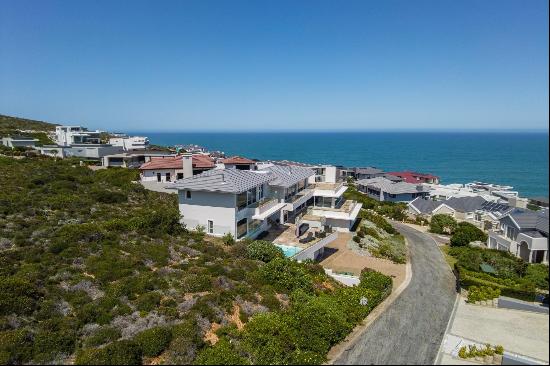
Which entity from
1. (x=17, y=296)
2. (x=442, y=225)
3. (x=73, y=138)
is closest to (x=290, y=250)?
(x=17, y=296)

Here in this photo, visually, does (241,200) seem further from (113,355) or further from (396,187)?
(396,187)

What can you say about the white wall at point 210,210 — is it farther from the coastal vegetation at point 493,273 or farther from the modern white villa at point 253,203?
the coastal vegetation at point 493,273

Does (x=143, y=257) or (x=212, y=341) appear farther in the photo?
(x=143, y=257)

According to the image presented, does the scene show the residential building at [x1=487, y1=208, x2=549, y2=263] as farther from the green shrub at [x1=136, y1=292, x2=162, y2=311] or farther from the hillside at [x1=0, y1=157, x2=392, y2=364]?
the green shrub at [x1=136, y1=292, x2=162, y2=311]

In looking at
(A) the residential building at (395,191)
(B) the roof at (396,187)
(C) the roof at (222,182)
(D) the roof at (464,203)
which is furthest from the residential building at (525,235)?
(A) the residential building at (395,191)

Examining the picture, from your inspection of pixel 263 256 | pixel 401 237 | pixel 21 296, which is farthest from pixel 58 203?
pixel 401 237

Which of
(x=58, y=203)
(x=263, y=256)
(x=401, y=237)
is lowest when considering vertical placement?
(x=401, y=237)

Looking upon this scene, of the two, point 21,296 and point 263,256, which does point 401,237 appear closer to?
point 263,256
